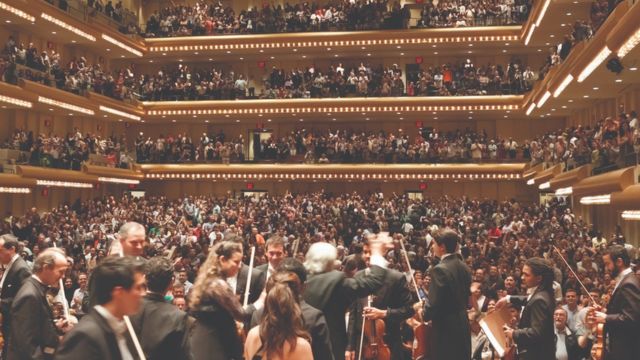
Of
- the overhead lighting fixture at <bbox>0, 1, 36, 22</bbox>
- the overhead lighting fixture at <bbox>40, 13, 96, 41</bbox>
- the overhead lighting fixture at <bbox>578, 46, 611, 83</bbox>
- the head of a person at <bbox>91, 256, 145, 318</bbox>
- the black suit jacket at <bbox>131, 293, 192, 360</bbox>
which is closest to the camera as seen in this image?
the head of a person at <bbox>91, 256, 145, 318</bbox>

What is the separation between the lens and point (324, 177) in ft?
96.3

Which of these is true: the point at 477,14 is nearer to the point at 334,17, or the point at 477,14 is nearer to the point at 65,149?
the point at 334,17

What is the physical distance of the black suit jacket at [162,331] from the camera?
3986 mm

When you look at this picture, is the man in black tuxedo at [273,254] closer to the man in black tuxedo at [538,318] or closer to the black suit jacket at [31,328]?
the black suit jacket at [31,328]

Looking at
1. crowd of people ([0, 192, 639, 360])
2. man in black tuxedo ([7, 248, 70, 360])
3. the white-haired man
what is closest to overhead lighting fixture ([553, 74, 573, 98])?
crowd of people ([0, 192, 639, 360])

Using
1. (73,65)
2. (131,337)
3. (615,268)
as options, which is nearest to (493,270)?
(615,268)

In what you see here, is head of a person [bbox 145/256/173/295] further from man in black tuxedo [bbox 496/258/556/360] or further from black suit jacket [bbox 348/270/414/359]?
man in black tuxedo [bbox 496/258/556/360]

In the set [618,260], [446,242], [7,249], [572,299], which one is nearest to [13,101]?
[7,249]

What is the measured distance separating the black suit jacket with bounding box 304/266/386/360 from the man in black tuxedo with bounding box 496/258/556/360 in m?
1.19

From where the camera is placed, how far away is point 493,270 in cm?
1085

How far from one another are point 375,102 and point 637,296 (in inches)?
943

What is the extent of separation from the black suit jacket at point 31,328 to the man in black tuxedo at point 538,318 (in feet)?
11.3

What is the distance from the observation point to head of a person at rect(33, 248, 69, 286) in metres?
5.12

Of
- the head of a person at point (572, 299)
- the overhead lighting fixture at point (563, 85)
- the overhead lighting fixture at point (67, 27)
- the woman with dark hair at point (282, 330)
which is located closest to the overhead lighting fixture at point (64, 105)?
the overhead lighting fixture at point (67, 27)
